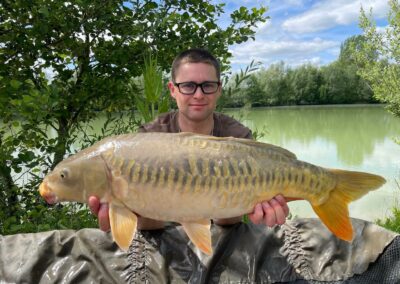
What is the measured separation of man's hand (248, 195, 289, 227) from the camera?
1327mm

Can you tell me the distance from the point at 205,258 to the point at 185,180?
0.59m

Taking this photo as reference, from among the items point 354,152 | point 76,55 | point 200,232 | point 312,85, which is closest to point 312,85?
point 312,85

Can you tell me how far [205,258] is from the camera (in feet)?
5.56

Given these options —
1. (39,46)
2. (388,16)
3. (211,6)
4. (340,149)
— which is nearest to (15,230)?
(39,46)

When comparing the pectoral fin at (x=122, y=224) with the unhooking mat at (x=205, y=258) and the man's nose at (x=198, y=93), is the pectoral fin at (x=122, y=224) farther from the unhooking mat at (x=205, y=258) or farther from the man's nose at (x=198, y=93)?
the man's nose at (x=198, y=93)

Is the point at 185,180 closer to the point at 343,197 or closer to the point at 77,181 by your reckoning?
the point at 77,181

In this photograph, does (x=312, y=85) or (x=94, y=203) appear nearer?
(x=94, y=203)

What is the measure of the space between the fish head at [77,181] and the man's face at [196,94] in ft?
1.93

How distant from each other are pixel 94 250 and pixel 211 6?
1778mm

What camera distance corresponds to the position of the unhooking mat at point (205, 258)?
166 cm

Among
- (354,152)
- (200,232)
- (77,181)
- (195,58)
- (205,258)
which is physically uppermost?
(195,58)

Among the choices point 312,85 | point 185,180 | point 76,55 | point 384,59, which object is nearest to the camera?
point 185,180

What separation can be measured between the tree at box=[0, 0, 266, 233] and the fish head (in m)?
0.77

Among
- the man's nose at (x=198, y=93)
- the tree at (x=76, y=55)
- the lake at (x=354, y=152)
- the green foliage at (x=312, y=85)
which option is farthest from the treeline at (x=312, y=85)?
the man's nose at (x=198, y=93)
